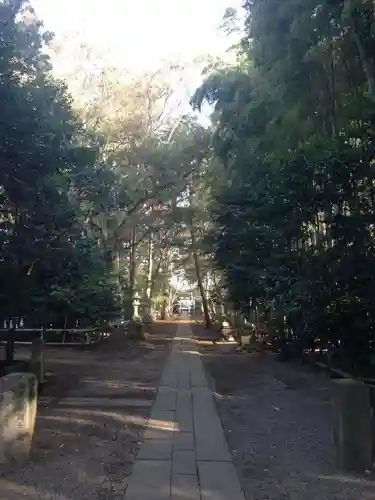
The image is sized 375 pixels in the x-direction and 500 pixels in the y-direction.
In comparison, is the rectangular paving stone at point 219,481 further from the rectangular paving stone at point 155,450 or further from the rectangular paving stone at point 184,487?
the rectangular paving stone at point 155,450

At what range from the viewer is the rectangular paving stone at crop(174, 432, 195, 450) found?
7113mm

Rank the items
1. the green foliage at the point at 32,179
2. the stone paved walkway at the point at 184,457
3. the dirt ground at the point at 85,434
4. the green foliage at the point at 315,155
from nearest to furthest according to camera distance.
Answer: the stone paved walkway at the point at 184,457, the dirt ground at the point at 85,434, the green foliage at the point at 315,155, the green foliage at the point at 32,179

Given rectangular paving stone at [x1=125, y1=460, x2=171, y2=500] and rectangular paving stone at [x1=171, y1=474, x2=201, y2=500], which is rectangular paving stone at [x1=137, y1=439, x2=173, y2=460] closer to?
rectangular paving stone at [x1=125, y1=460, x2=171, y2=500]

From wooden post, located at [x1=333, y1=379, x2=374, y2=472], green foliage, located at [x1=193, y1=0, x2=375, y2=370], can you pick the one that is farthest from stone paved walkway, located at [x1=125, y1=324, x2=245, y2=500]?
green foliage, located at [x1=193, y1=0, x2=375, y2=370]

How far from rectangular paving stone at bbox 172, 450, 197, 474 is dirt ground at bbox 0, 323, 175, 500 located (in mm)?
492

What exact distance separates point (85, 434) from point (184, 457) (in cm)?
183

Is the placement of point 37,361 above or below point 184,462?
above

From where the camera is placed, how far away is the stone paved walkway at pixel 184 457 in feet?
17.7

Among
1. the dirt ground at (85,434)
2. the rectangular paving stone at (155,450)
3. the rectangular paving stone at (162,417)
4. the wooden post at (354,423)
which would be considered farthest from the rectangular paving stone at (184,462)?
the rectangular paving stone at (162,417)

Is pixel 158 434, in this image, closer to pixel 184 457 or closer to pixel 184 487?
pixel 184 457

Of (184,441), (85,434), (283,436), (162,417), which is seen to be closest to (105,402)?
(162,417)

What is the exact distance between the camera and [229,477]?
5.89 meters

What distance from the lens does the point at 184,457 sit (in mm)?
6605

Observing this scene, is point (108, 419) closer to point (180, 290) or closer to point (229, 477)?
point (229, 477)
